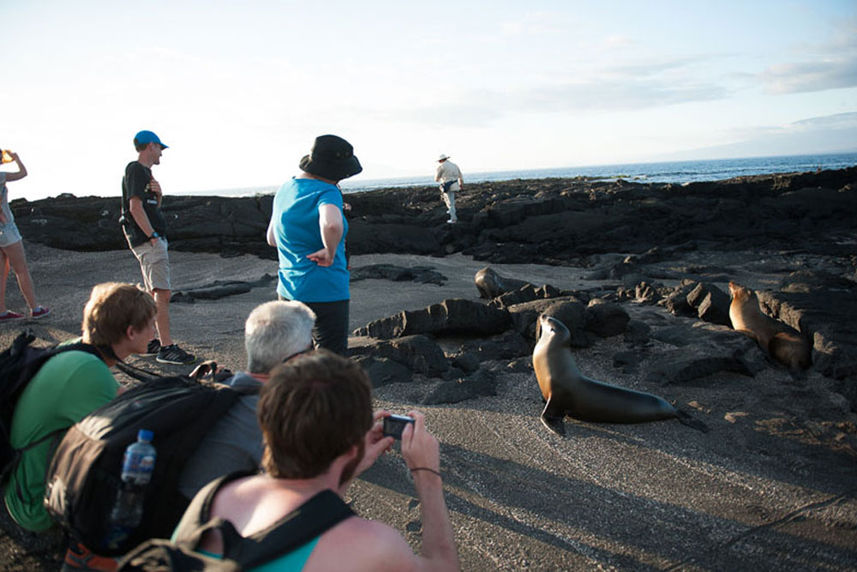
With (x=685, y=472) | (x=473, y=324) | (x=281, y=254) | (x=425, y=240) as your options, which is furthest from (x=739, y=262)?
(x=281, y=254)

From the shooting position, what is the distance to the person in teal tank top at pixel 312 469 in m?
1.33

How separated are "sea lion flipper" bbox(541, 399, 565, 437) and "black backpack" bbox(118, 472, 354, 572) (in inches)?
112

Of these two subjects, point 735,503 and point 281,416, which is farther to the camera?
point 735,503

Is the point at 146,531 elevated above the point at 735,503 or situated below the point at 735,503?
above

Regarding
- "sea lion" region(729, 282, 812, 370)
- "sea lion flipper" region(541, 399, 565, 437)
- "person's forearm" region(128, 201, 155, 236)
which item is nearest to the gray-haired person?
"sea lion flipper" region(541, 399, 565, 437)

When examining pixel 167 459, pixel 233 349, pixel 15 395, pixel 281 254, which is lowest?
pixel 233 349

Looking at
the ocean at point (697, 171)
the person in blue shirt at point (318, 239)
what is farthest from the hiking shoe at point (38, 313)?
the ocean at point (697, 171)

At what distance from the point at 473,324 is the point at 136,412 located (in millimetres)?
4512

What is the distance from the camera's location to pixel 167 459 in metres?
1.82

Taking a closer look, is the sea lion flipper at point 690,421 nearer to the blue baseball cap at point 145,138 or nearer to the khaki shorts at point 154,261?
the khaki shorts at point 154,261

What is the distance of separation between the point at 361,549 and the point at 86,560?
1.16 meters

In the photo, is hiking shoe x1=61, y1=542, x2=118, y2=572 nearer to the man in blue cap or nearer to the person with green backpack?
the person with green backpack

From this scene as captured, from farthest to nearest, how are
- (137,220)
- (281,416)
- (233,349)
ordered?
(233,349) → (137,220) → (281,416)

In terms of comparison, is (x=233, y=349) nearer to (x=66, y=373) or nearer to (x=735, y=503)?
(x=66, y=373)
